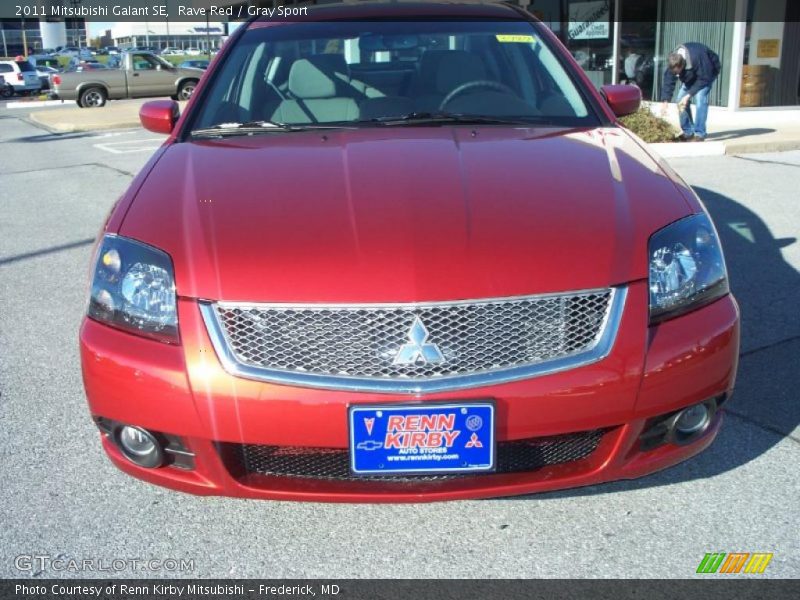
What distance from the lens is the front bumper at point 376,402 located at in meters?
1.99

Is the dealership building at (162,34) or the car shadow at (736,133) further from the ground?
the dealership building at (162,34)

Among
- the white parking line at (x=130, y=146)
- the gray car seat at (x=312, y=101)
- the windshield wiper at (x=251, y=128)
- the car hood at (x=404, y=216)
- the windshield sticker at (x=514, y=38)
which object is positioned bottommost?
the white parking line at (x=130, y=146)

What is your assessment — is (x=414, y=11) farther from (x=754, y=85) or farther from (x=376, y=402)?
(x=754, y=85)

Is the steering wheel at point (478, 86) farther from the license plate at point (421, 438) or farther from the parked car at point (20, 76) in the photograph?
the parked car at point (20, 76)

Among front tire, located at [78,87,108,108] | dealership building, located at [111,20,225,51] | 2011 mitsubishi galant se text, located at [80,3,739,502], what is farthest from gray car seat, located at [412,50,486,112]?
dealership building, located at [111,20,225,51]

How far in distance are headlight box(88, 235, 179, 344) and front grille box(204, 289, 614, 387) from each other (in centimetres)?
16

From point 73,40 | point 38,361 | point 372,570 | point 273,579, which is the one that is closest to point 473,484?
point 372,570

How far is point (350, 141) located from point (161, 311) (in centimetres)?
109

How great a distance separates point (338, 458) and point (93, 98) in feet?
77.3

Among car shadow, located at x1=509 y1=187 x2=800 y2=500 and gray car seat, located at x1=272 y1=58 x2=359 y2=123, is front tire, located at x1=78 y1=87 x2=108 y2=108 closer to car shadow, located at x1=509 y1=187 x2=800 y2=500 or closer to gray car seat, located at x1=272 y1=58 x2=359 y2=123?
car shadow, located at x1=509 y1=187 x2=800 y2=500

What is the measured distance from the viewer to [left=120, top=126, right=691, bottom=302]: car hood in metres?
2.04

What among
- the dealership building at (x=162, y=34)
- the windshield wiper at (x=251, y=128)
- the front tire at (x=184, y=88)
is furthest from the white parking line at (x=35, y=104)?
the dealership building at (x=162, y=34)

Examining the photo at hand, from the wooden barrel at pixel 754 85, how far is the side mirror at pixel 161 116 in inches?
470

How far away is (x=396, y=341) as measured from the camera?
2.01 m
